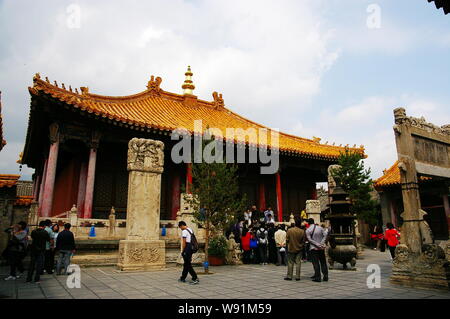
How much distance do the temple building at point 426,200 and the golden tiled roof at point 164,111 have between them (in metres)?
4.31

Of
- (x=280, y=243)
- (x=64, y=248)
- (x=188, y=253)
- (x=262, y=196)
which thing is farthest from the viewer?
(x=262, y=196)

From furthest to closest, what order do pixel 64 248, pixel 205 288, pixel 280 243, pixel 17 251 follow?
pixel 280 243
pixel 64 248
pixel 17 251
pixel 205 288

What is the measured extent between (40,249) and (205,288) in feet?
13.1

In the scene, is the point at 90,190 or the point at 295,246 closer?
the point at 295,246

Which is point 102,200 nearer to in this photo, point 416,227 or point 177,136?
point 177,136

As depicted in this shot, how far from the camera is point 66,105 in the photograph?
36.0ft

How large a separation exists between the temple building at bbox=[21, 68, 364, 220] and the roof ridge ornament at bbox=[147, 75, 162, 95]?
0.19ft

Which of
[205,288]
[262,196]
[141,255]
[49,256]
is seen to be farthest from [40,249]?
[262,196]

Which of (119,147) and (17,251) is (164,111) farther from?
(17,251)

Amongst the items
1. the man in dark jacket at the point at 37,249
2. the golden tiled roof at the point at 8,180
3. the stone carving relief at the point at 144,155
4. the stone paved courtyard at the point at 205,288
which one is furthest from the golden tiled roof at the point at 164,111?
the stone paved courtyard at the point at 205,288

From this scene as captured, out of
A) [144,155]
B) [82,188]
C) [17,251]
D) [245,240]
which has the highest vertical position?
[144,155]

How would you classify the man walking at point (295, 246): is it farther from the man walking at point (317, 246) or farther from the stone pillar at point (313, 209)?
the stone pillar at point (313, 209)

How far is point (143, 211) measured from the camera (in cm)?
887
